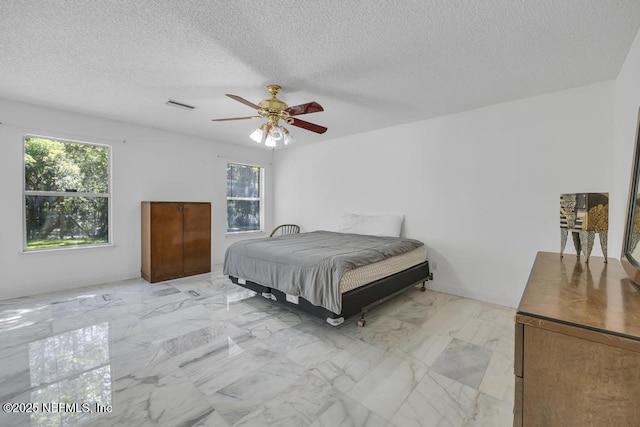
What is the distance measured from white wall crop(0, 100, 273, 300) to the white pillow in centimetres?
247

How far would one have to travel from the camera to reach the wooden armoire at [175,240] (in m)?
4.00

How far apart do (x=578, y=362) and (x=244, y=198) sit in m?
5.54

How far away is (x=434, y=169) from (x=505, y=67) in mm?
1537

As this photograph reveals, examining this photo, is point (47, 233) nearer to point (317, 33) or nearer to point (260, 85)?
point (260, 85)

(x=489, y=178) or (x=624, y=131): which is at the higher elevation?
(x=624, y=131)

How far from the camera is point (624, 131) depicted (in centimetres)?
220

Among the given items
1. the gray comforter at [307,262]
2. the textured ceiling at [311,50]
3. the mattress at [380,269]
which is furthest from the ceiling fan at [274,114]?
the mattress at [380,269]

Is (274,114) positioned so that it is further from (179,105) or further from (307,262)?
(307,262)

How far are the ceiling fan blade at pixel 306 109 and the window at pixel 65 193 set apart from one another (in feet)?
10.4

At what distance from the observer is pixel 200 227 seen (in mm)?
4516

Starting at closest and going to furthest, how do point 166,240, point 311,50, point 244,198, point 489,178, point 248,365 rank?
point 248,365 < point 311,50 < point 489,178 < point 166,240 < point 244,198

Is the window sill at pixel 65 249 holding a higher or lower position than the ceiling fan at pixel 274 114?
lower

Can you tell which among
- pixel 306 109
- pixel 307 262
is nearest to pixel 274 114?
pixel 306 109

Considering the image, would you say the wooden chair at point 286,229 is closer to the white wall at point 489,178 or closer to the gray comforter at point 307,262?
the white wall at point 489,178
